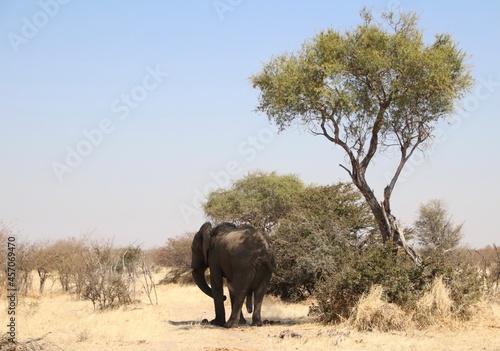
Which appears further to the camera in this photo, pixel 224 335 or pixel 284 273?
pixel 284 273

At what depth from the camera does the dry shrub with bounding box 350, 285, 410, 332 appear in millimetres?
14078

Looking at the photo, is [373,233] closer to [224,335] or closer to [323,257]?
[323,257]

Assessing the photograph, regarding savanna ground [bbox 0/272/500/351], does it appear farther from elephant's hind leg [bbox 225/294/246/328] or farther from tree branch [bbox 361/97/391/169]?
tree branch [bbox 361/97/391/169]

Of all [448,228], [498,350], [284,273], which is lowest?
[498,350]

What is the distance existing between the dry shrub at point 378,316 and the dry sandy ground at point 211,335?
18.2 inches

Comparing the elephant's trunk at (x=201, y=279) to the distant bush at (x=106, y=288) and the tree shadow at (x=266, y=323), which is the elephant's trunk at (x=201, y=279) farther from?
the distant bush at (x=106, y=288)

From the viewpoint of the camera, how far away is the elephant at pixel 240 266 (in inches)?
623

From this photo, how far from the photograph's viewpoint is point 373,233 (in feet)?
78.0

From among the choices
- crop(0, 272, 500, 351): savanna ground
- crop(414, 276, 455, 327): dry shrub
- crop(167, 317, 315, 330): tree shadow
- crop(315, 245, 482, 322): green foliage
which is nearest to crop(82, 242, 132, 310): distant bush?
crop(0, 272, 500, 351): savanna ground

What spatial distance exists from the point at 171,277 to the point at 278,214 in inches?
287

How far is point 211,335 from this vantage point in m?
14.3

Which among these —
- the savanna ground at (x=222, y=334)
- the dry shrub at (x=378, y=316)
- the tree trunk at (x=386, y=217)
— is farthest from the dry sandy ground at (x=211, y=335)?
the tree trunk at (x=386, y=217)

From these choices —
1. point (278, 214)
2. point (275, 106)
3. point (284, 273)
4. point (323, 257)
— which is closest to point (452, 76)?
point (275, 106)

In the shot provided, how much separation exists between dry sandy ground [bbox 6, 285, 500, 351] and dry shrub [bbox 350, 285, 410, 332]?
463mm
